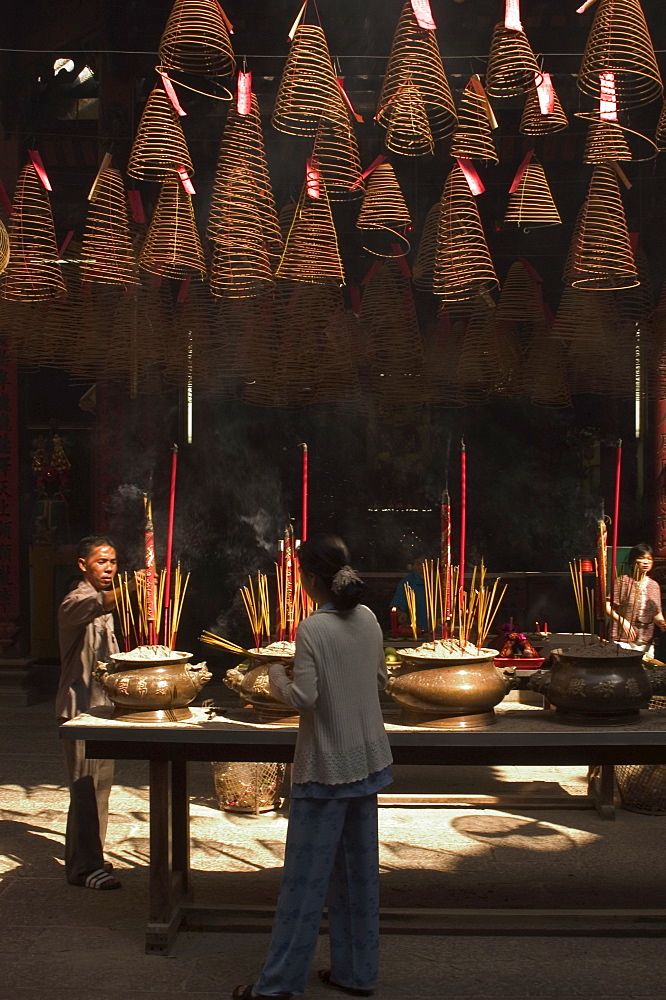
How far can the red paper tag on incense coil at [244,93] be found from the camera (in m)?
4.90

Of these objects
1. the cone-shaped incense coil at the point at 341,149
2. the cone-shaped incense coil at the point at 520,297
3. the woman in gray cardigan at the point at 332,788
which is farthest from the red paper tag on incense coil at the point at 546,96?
the woman in gray cardigan at the point at 332,788

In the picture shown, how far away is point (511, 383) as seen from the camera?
23.2 ft

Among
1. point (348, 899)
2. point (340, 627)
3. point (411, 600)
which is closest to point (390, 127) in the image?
point (411, 600)

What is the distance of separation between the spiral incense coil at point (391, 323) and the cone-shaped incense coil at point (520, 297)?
0.52 metres

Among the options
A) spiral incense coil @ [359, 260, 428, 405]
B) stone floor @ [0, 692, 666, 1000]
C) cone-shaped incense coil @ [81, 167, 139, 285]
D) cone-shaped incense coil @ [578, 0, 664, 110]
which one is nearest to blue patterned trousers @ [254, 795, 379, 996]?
stone floor @ [0, 692, 666, 1000]

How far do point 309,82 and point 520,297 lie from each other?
2442 mm

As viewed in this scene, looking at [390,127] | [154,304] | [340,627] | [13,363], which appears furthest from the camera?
[13,363]

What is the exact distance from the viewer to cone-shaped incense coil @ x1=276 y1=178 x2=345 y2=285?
5.12m

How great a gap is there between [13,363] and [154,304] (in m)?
1.61

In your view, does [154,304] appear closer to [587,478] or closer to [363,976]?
[587,478]

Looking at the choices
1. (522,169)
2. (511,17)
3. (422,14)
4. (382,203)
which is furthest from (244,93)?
(522,169)

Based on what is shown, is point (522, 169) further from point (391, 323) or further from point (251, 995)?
point (251, 995)

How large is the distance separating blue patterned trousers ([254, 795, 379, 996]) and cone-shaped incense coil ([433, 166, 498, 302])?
2702mm

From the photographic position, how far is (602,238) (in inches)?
203
